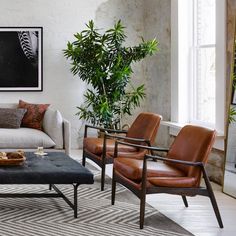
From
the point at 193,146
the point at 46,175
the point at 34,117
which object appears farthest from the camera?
the point at 34,117

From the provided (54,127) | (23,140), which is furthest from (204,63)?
(23,140)

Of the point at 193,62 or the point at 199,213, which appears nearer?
the point at 199,213

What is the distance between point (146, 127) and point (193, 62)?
5.71 feet

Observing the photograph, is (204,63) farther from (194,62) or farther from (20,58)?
(20,58)

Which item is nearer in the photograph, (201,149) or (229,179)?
(201,149)

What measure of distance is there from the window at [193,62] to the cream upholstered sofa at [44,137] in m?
1.53

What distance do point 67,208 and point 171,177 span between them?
1.01 metres

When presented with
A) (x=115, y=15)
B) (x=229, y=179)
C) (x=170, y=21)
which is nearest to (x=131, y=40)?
(x=115, y=15)

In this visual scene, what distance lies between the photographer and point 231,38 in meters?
5.32

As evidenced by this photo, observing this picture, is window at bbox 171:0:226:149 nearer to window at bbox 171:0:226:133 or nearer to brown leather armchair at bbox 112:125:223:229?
window at bbox 171:0:226:133

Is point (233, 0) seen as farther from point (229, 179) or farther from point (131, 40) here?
point (131, 40)

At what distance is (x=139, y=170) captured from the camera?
3967 mm

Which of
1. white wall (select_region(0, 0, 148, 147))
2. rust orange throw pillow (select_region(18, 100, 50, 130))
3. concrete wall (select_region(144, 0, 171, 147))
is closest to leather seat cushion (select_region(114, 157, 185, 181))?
rust orange throw pillow (select_region(18, 100, 50, 130))

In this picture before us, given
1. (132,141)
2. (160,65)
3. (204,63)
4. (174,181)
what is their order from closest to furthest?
(174,181), (132,141), (204,63), (160,65)
